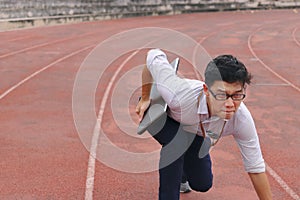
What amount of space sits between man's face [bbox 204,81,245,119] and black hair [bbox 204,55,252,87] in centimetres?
2

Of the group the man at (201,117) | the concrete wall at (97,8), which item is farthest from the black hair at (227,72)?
the concrete wall at (97,8)

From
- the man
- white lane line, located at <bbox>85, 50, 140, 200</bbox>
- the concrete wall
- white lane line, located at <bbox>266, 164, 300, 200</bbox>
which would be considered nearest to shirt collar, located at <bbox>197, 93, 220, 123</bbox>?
the man

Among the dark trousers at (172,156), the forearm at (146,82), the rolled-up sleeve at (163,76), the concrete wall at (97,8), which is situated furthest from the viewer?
the concrete wall at (97,8)

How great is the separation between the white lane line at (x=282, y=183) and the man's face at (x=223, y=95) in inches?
73.2

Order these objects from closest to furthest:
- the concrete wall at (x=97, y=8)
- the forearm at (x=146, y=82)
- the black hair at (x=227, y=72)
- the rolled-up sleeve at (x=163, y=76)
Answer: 1. the black hair at (x=227, y=72)
2. the rolled-up sleeve at (x=163, y=76)
3. the forearm at (x=146, y=82)
4. the concrete wall at (x=97, y=8)

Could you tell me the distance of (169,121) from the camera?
106 inches

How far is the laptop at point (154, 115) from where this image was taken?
2549mm

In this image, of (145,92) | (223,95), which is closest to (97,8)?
(145,92)

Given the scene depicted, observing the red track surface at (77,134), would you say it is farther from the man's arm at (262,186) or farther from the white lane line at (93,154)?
the man's arm at (262,186)

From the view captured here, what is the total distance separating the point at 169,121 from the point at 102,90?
4999mm

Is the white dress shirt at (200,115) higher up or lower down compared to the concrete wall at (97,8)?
higher up

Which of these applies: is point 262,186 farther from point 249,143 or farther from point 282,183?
point 282,183

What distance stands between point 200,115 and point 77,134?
3.15 m

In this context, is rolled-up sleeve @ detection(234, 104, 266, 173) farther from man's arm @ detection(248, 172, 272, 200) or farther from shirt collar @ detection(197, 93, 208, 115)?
shirt collar @ detection(197, 93, 208, 115)
